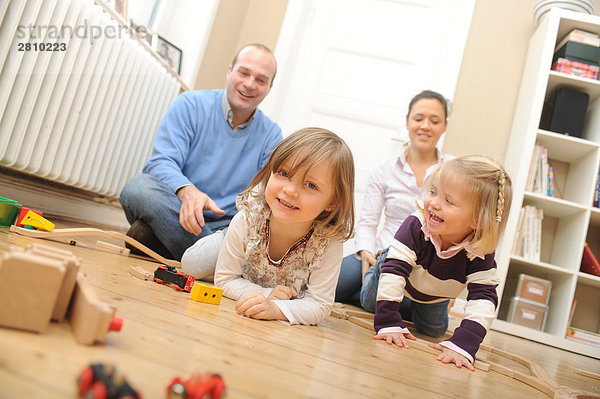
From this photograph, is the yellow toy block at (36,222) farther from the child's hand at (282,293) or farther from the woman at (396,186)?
the woman at (396,186)

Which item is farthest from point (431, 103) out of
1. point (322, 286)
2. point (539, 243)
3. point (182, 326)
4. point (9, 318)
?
point (9, 318)

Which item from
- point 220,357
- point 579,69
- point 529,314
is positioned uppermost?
point 579,69

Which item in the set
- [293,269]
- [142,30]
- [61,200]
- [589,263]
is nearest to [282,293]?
[293,269]

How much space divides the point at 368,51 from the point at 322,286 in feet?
7.04

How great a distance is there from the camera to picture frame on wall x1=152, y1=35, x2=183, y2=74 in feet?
8.13

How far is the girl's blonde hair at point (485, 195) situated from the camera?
113cm

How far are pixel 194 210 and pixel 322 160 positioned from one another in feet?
1.79

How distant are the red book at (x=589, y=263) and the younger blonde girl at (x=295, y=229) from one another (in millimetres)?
1926

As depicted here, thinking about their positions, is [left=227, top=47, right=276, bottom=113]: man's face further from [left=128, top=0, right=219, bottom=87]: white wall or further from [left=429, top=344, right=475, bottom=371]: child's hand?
[left=429, top=344, right=475, bottom=371]: child's hand

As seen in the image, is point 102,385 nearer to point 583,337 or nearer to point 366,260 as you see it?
point 366,260

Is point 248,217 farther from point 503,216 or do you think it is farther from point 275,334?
point 503,216

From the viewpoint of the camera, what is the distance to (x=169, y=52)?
254cm

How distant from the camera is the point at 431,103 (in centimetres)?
183

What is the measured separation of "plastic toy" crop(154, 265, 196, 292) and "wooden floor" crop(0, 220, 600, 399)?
3 cm
